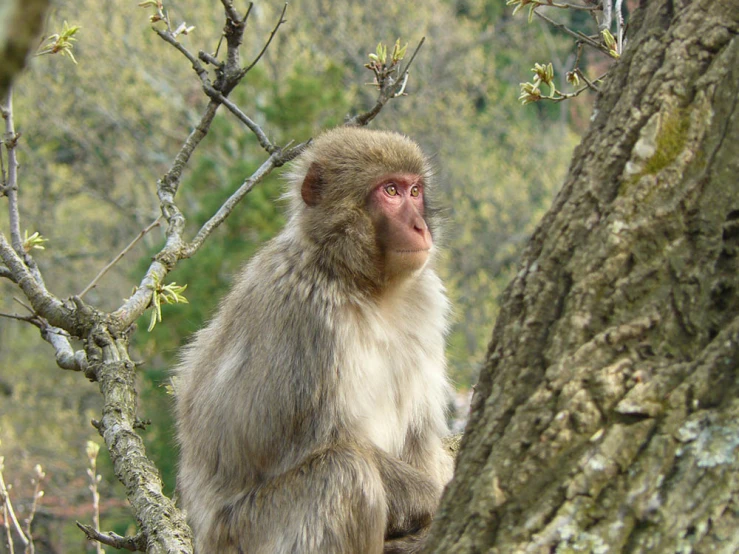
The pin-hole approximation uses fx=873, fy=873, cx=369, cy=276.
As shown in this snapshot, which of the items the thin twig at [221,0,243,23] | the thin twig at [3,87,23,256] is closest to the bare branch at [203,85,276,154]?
the thin twig at [221,0,243,23]

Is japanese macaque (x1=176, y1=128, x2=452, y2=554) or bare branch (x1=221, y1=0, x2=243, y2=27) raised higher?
bare branch (x1=221, y1=0, x2=243, y2=27)

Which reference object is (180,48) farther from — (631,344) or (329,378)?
(631,344)

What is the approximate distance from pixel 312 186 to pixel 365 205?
0.26 m

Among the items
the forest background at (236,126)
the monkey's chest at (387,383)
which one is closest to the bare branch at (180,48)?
the monkey's chest at (387,383)

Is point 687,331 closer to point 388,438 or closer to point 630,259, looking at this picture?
point 630,259

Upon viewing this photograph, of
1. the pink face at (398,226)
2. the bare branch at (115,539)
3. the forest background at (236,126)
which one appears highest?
the forest background at (236,126)

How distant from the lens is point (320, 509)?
3.00 m

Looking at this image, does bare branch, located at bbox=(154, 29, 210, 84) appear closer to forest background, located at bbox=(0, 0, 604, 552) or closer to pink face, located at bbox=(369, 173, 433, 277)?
pink face, located at bbox=(369, 173, 433, 277)

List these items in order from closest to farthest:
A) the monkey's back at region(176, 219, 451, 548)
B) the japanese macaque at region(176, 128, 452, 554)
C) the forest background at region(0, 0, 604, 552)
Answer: the japanese macaque at region(176, 128, 452, 554) < the monkey's back at region(176, 219, 451, 548) < the forest background at region(0, 0, 604, 552)

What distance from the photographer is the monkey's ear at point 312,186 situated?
360cm

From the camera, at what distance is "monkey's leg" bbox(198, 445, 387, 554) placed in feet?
9.69

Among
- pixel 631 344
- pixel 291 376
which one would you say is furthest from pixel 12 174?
pixel 631 344

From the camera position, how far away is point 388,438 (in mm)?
3588

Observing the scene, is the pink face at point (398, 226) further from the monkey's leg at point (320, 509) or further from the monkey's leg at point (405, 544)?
the monkey's leg at point (405, 544)
